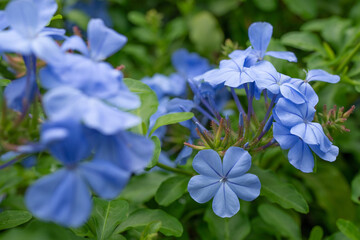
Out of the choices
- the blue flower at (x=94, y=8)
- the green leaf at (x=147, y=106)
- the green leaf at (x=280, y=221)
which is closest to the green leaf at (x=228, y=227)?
the green leaf at (x=280, y=221)

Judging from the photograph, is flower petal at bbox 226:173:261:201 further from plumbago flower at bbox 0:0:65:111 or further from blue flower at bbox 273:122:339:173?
plumbago flower at bbox 0:0:65:111

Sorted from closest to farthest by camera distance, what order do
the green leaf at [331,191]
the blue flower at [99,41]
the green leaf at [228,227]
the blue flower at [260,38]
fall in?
the blue flower at [99,41] < the blue flower at [260,38] < the green leaf at [228,227] < the green leaf at [331,191]

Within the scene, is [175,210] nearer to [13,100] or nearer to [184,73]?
[13,100]

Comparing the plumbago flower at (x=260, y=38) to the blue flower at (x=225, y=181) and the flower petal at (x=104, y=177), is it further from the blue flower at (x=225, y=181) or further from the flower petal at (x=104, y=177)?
the flower petal at (x=104, y=177)

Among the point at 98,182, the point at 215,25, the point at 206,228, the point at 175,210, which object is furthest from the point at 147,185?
the point at 215,25

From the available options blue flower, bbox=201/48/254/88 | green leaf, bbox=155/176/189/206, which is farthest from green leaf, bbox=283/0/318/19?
green leaf, bbox=155/176/189/206

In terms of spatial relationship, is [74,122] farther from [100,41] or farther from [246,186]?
[246,186]

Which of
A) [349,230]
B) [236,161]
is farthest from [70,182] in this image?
[349,230]
